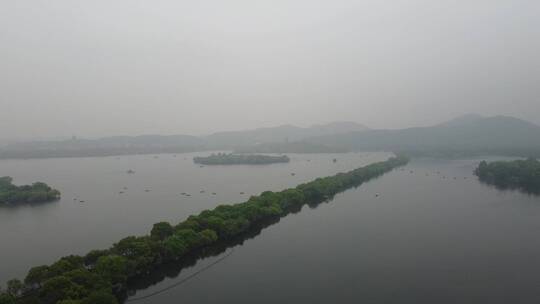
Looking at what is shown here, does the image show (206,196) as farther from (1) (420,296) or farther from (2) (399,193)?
(1) (420,296)

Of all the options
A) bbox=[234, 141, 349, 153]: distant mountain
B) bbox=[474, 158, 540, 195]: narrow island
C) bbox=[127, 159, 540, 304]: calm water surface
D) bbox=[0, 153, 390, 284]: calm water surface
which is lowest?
bbox=[127, 159, 540, 304]: calm water surface

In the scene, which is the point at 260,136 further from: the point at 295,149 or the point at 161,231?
the point at 161,231

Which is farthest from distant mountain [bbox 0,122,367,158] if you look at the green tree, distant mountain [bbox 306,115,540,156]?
the green tree

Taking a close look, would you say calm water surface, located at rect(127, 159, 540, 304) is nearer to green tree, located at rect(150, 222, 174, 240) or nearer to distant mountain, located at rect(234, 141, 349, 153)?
green tree, located at rect(150, 222, 174, 240)

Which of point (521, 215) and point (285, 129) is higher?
point (285, 129)

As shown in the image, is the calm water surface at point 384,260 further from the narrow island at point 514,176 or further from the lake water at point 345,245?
the narrow island at point 514,176

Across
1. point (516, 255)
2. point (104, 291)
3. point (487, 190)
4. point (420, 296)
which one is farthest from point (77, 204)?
point (487, 190)

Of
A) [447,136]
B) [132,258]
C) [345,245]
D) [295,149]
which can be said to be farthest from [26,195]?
[447,136]

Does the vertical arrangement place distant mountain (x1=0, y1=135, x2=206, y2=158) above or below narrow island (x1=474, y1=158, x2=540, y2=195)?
above
